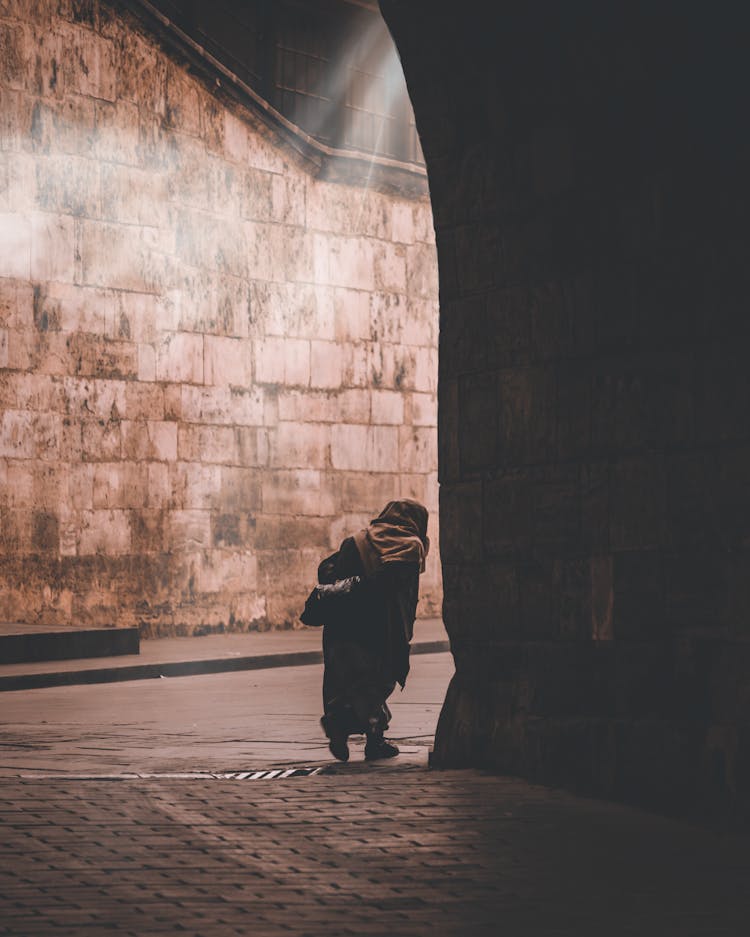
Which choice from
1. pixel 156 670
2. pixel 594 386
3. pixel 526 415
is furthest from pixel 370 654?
pixel 156 670

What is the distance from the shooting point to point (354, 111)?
2397 centimetres

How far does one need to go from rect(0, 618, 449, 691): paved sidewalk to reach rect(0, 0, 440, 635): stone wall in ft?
2.83

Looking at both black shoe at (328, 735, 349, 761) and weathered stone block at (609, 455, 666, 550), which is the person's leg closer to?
black shoe at (328, 735, 349, 761)

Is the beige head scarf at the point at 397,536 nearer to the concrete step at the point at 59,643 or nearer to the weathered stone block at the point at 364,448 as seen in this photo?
the concrete step at the point at 59,643

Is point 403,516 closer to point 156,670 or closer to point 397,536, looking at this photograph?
point 397,536

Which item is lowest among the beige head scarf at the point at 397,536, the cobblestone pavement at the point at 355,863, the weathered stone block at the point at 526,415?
the cobblestone pavement at the point at 355,863

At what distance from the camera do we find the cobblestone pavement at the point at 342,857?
569 cm

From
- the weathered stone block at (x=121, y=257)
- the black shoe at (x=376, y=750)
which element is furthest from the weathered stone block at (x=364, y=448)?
the black shoe at (x=376, y=750)

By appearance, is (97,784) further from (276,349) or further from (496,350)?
(276,349)

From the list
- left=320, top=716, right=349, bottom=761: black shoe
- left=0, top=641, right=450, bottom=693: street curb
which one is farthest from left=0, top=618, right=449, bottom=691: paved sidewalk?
left=320, top=716, right=349, bottom=761: black shoe

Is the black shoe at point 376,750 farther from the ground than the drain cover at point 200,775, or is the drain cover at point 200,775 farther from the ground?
the black shoe at point 376,750

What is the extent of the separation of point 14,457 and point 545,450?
11.6m

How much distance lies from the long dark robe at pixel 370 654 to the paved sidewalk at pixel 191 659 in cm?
617

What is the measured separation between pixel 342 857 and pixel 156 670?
428 inches
